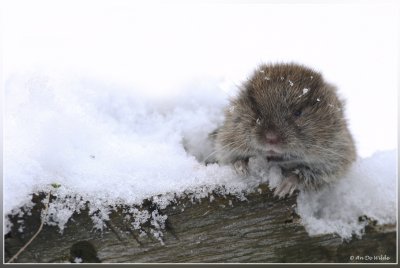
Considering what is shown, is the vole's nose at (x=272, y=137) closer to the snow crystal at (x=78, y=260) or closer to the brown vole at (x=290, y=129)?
the brown vole at (x=290, y=129)

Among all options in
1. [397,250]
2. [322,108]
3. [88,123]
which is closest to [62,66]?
[88,123]

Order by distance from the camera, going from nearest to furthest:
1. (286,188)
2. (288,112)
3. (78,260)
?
1. (78,260)
2. (286,188)
3. (288,112)

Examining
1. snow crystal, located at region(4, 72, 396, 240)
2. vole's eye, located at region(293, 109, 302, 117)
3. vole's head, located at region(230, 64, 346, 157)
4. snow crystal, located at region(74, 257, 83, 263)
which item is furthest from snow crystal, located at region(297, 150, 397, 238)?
snow crystal, located at region(74, 257, 83, 263)

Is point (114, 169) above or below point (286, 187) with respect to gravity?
above

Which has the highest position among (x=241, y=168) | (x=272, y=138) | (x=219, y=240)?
(x=272, y=138)

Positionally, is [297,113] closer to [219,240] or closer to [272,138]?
[272,138]

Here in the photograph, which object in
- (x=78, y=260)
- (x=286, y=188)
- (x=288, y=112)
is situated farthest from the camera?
(x=288, y=112)

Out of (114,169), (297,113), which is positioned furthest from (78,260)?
(297,113)

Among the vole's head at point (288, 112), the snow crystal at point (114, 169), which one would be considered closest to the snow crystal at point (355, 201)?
the snow crystal at point (114, 169)
